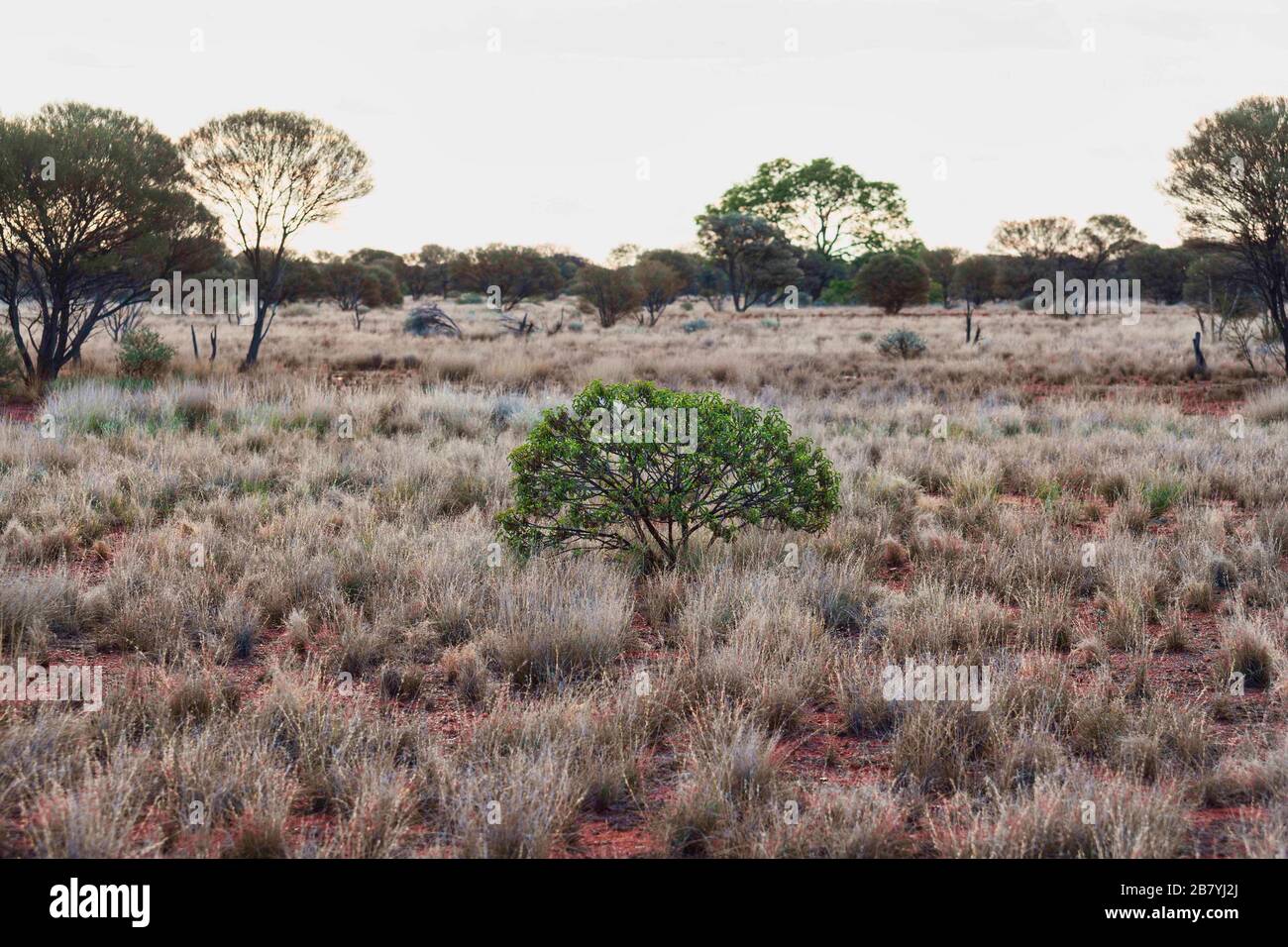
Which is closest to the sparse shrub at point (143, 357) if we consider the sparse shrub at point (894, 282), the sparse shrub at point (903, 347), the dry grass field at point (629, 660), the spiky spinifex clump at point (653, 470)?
the dry grass field at point (629, 660)

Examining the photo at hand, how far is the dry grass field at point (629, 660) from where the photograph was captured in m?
3.01

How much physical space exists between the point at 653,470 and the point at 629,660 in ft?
5.99

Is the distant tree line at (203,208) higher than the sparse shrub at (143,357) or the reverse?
higher

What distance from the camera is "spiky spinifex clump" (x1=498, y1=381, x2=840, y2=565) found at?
6.05 meters


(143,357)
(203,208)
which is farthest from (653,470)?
(203,208)

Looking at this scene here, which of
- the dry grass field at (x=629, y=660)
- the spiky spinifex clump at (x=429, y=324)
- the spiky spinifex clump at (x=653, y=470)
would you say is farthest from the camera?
the spiky spinifex clump at (x=429, y=324)

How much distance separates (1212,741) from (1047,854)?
1323 millimetres

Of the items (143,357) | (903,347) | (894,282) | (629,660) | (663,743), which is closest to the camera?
(663,743)

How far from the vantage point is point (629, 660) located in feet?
15.5

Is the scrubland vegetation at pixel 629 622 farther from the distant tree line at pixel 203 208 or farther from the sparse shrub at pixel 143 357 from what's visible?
the sparse shrub at pixel 143 357

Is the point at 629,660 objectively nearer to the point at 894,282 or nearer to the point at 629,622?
the point at 629,622

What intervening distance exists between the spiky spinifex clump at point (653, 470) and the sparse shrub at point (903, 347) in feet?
57.2

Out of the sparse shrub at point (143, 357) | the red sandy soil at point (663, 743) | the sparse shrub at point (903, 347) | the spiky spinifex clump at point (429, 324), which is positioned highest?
the spiky spinifex clump at point (429, 324)
